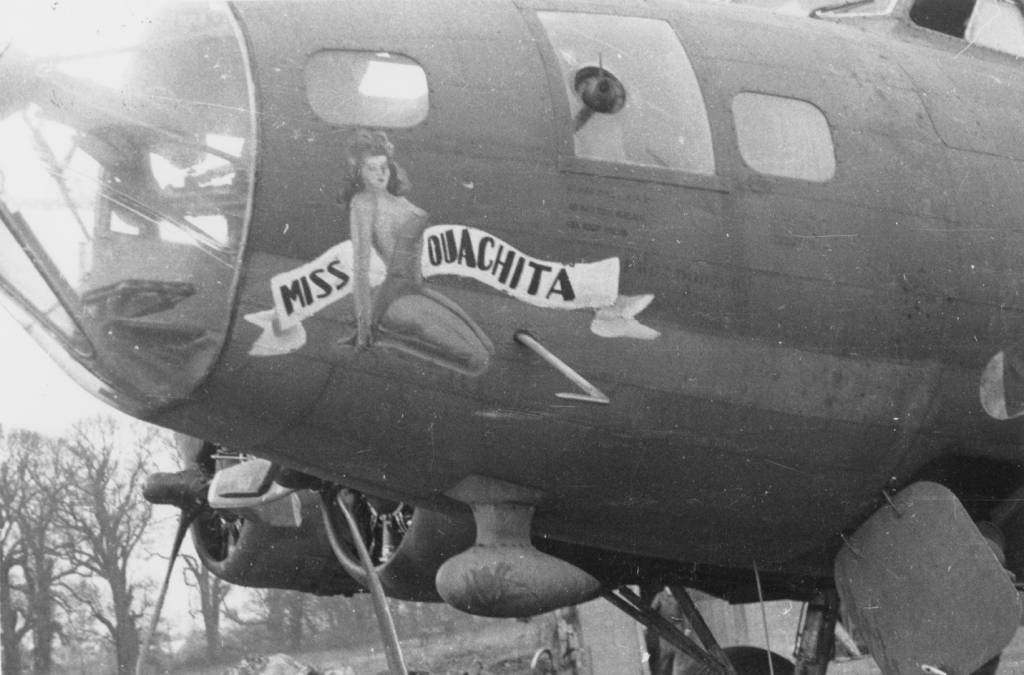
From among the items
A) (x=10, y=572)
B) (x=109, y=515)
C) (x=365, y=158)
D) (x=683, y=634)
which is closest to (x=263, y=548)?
(x=683, y=634)

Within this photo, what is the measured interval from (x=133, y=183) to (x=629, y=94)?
193cm

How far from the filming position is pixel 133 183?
18.5ft

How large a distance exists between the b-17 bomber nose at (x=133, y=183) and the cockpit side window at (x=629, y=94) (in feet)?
4.22

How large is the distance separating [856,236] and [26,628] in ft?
30.9

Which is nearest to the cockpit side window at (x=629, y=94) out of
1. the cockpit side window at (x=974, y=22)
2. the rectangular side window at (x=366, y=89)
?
the rectangular side window at (x=366, y=89)

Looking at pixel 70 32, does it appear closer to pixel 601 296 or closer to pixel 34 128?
pixel 34 128

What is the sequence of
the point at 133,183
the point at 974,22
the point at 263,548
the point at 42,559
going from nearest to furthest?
the point at 133,183 < the point at 974,22 < the point at 263,548 < the point at 42,559

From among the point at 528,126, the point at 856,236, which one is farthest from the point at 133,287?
the point at 856,236

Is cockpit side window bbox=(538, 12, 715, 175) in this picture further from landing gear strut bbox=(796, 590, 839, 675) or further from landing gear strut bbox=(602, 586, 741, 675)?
landing gear strut bbox=(796, 590, 839, 675)

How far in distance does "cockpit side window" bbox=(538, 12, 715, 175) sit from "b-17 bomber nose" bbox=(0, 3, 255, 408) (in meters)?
1.29

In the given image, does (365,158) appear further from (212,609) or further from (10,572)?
(212,609)

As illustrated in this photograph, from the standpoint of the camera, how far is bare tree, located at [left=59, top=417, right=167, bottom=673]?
42.9ft

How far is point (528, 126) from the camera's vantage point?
593 centimetres

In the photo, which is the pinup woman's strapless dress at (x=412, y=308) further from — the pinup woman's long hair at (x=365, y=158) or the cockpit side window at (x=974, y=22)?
the cockpit side window at (x=974, y=22)
